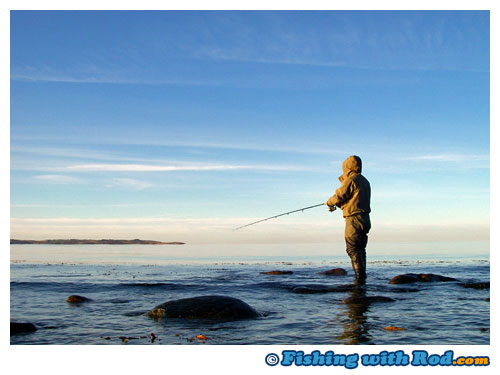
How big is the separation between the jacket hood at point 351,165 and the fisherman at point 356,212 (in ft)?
0.66

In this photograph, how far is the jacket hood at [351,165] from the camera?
629 inches

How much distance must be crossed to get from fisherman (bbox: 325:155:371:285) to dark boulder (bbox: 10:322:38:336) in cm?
1044

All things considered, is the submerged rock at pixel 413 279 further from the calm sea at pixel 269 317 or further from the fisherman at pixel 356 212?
the fisherman at pixel 356 212

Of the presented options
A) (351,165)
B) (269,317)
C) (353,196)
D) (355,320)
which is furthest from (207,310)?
(351,165)

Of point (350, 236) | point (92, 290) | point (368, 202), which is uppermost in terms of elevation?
point (368, 202)

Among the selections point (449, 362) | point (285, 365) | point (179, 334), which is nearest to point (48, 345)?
point (179, 334)

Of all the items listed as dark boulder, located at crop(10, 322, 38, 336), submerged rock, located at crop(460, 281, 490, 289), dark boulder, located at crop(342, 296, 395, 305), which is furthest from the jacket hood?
dark boulder, located at crop(10, 322, 38, 336)

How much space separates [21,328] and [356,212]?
36.3ft

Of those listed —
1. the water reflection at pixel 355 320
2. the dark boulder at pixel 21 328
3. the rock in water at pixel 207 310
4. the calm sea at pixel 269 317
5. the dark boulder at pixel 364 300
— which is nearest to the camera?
the water reflection at pixel 355 320

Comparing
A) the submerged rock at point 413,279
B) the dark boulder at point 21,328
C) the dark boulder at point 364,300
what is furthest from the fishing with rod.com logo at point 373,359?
the submerged rock at point 413,279

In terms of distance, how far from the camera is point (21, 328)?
8.52m

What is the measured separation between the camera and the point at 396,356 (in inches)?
262

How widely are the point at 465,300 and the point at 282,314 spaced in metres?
5.29
